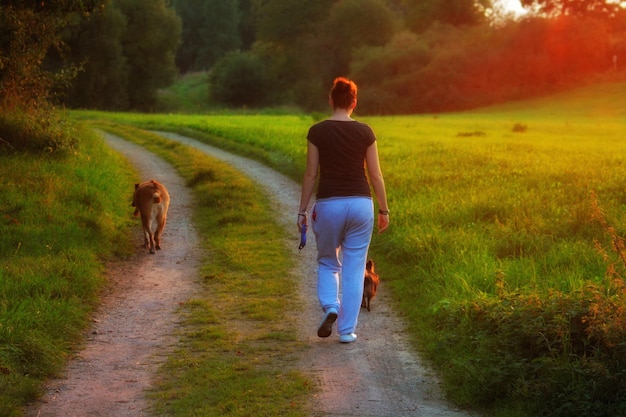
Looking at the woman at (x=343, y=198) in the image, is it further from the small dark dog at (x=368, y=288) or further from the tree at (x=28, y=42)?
the tree at (x=28, y=42)

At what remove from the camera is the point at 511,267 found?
9.09m

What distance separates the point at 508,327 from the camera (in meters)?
6.61

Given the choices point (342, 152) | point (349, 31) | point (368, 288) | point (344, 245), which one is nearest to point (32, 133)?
point (368, 288)

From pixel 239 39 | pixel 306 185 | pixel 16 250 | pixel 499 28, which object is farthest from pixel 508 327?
pixel 239 39

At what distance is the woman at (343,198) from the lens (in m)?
7.26

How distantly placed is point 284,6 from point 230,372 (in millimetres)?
79949

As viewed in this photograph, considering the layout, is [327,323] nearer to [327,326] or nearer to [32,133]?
[327,326]

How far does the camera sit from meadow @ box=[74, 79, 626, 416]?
19.5 feet

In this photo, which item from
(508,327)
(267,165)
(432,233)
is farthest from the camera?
(267,165)

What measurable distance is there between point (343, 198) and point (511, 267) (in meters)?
2.72

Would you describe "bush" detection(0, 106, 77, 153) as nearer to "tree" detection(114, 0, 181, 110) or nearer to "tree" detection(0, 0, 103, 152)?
"tree" detection(0, 0, 103, 152)

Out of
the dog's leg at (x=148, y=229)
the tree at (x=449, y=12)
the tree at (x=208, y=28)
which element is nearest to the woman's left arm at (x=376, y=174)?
the dog's leg at (x=148, y=229)

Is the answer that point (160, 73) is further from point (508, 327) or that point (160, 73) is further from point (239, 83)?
point (508, 327)

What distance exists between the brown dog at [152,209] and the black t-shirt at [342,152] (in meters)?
5.03
